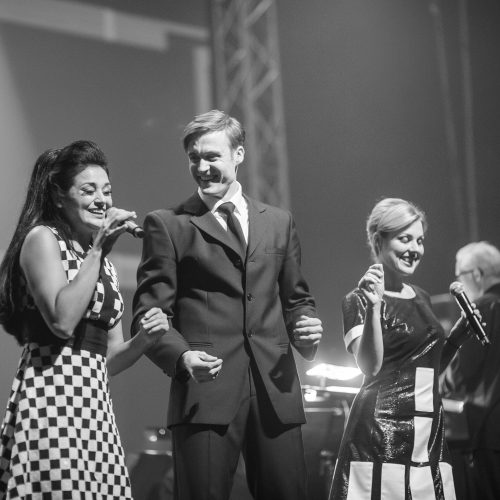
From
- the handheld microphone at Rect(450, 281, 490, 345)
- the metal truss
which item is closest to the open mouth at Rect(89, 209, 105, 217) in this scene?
the handheld microphone at Rect(450, 281, 490, 345)

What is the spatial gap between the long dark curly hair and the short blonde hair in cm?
113

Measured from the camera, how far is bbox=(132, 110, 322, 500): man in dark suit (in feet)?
7.94

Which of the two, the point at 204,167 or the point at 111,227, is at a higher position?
the point at 204,167

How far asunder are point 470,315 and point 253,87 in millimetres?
2992

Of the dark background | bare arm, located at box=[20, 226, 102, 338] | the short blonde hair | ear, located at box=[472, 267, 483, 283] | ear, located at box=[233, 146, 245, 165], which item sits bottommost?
bare arm, located at box=[20, 226, 102, 338]

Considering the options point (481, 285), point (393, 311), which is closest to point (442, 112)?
point (481, 285)

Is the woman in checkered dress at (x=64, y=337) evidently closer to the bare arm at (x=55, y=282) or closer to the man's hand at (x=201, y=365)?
the bare arm at (x=55, y=282)

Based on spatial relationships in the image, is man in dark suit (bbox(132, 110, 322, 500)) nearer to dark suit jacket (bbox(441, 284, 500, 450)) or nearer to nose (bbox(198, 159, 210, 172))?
nose (bbox(198, 159, 210, 172))

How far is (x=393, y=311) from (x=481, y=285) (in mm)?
1463

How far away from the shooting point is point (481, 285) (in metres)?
4.35

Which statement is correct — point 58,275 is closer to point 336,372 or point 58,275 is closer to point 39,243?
point 39,243

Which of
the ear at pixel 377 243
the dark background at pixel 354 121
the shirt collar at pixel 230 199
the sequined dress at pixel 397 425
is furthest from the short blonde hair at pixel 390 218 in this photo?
the dark background at pixel 354 121

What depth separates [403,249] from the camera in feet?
10.2

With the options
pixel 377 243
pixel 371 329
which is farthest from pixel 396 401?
pixel 377 243
